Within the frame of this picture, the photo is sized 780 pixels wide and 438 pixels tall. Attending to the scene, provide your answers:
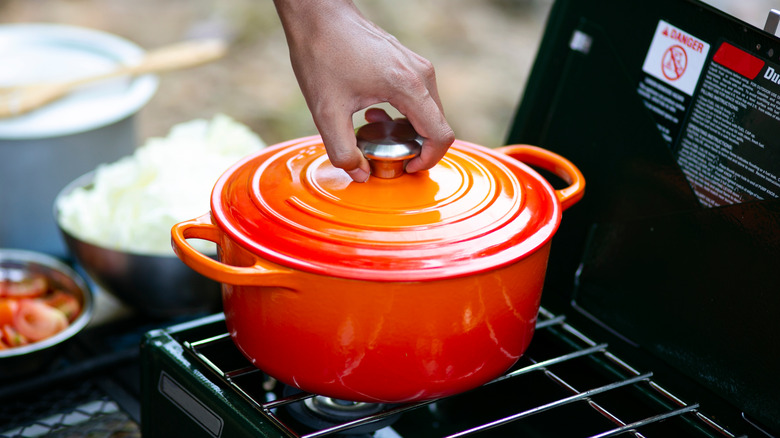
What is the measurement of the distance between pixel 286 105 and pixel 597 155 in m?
2.84

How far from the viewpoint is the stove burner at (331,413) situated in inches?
42.9

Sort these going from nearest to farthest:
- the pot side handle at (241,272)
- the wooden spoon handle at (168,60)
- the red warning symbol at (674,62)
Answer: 1. the pot side handle at (241,272)
2. the red warning symbol at (674,62)
3. the wooden spoon handle at (168,60)

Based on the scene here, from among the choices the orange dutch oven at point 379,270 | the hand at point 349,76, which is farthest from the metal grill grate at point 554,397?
the hand at point 349,76

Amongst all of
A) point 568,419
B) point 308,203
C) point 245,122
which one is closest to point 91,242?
point 308,203

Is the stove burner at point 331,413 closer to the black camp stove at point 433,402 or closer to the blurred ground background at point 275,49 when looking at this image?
the black camp stove at point 433,402

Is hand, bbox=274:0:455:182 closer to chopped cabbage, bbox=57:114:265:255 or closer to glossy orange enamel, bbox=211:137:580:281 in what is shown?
glossy orange enamel, bbox=211:137:580:281

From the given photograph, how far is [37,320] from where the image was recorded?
4.97ft

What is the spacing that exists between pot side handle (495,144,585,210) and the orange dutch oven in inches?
2.7

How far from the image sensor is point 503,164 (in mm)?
1072

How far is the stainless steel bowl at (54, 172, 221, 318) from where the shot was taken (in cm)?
155

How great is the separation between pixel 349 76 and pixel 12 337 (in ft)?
→ 3.08

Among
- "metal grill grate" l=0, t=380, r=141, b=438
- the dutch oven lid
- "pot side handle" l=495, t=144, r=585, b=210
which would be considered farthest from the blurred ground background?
the dutch oven lid

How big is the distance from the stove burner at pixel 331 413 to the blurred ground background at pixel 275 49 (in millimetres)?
2609

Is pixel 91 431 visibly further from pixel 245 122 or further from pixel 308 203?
pixel 245 122
